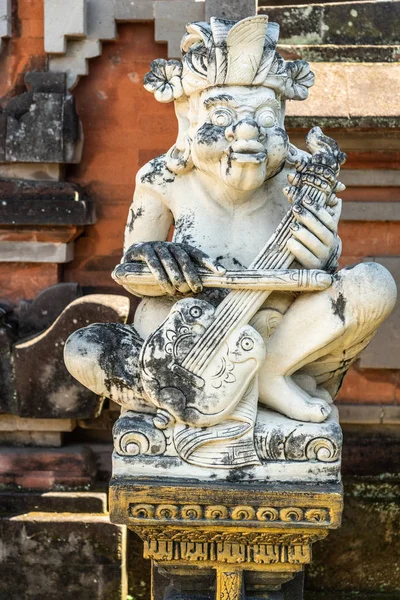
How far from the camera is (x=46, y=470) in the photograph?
218 inches

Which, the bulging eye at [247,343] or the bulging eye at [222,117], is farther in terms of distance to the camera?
the bulging eye at [222,117]

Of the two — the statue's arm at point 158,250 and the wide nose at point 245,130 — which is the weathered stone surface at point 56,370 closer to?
the statue's arm at point 158,250

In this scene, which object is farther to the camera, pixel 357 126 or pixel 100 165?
pixel 100 165

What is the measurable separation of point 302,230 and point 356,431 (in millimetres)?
2152

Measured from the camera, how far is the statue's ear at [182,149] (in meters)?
3.98

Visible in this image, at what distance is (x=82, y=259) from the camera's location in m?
5.60

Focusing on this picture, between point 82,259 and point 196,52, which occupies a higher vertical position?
point 196,52

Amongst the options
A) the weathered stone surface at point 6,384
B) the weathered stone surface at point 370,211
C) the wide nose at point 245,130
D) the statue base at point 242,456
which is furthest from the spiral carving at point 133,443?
the weathered stone surface at point 370,211

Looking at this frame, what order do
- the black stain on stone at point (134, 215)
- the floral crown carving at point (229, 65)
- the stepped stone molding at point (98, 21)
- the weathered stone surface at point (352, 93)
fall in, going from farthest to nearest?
the stepped stone molding at point (98, 21) → the weathered stone surface at point (352, 93) → the black stain on stone at point (134, 215) → the floral crown carving at point (229, 65)

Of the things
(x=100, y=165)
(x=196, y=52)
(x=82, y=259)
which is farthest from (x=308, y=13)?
(x=196, y=52)

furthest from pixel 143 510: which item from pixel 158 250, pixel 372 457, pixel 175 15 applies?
pixel 175 15

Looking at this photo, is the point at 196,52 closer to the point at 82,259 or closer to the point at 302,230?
the point at 302,230

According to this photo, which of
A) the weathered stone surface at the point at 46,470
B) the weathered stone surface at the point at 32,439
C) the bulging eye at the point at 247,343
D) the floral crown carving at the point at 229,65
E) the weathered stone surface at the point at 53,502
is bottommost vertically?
the weathered stone surface at the point at 53,502

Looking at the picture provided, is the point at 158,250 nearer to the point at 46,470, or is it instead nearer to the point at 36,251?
the point at 36,251
